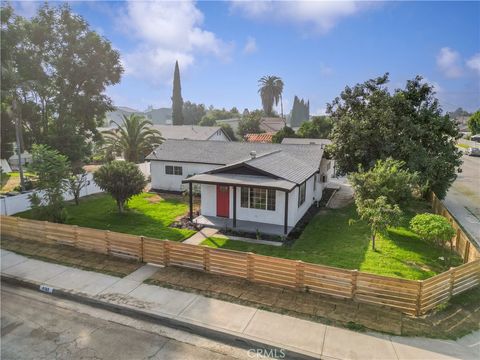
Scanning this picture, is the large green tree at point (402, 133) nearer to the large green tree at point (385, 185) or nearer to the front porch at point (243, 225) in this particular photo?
the large green tree at point (385, 185)

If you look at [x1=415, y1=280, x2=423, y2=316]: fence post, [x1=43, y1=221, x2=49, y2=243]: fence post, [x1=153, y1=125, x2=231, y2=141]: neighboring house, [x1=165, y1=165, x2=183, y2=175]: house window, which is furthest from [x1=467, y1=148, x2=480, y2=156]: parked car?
[x1=43, y1=221, x2=49, y2=243]: fence post

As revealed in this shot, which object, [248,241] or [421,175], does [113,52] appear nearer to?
[248,241]

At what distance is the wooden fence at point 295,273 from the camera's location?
381 inches

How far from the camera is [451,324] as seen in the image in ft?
30.3

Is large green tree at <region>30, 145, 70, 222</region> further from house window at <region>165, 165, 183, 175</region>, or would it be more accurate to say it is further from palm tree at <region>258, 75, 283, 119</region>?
palm tree at <region>258, 75, 283, 119</region>

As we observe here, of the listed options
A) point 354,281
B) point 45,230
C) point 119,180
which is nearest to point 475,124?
point 119,180

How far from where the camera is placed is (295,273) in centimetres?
1080

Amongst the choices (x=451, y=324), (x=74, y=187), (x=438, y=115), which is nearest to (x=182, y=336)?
(x=451, y=324)

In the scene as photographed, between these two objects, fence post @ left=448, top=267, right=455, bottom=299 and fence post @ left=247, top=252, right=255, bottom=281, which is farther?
fence post @ left=247, top=252, right=255, bottom=281

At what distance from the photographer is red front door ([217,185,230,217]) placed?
1861cm

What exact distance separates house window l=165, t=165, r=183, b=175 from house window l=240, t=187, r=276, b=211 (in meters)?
8.68

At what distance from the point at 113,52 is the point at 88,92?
5137 millimetres

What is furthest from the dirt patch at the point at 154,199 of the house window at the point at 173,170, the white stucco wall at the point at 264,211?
the white stucco wall at the point at 264,211

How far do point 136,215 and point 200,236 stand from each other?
5504 mm
